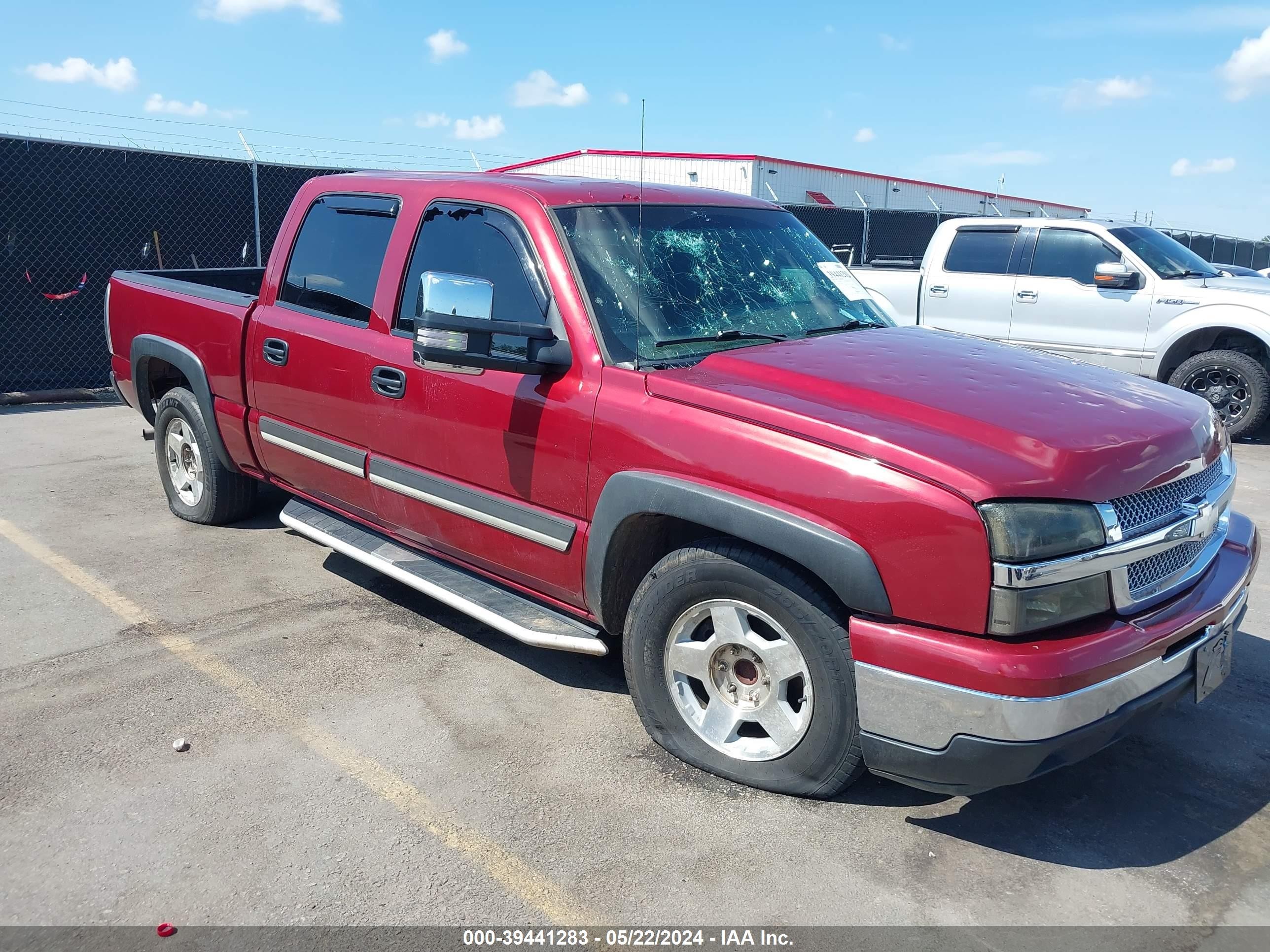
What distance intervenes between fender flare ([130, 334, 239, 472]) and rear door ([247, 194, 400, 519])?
0.49 meters

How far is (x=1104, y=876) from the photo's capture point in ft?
9.23

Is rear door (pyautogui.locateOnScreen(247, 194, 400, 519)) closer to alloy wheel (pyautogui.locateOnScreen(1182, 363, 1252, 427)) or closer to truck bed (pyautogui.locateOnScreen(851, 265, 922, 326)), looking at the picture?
truck bed (pyautogui.locateOnScreen(851, 265, 922, 326))

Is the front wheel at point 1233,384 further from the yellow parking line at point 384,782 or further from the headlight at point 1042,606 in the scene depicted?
the yellow parking line at point 384,782

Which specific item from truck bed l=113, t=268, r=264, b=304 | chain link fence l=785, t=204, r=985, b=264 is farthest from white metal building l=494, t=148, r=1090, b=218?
truck bed l=113, t=268, r=264, b=304

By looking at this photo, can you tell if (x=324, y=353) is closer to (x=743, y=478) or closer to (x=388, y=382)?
(x=388, y=382)

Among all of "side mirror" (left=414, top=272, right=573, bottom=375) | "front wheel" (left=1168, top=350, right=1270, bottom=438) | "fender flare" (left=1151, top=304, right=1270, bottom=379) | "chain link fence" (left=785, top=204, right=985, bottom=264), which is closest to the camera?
"side mirror" (left=414, top=272, right=573, bottom=375)

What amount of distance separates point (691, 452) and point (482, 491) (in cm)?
104

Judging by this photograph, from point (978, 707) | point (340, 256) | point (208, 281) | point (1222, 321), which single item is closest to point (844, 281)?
point (340, 256)

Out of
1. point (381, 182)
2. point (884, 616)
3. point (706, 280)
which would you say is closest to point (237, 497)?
point (381, 182)

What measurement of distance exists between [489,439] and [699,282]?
3.20 ft

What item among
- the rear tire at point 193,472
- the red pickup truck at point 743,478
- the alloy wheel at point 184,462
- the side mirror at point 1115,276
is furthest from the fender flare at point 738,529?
the side mirror at point 1115,276

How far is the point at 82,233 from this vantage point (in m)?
10.0

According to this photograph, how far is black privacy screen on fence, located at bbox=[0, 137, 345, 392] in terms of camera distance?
9656 mm

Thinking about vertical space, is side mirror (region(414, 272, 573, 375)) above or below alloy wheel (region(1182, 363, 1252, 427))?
above
